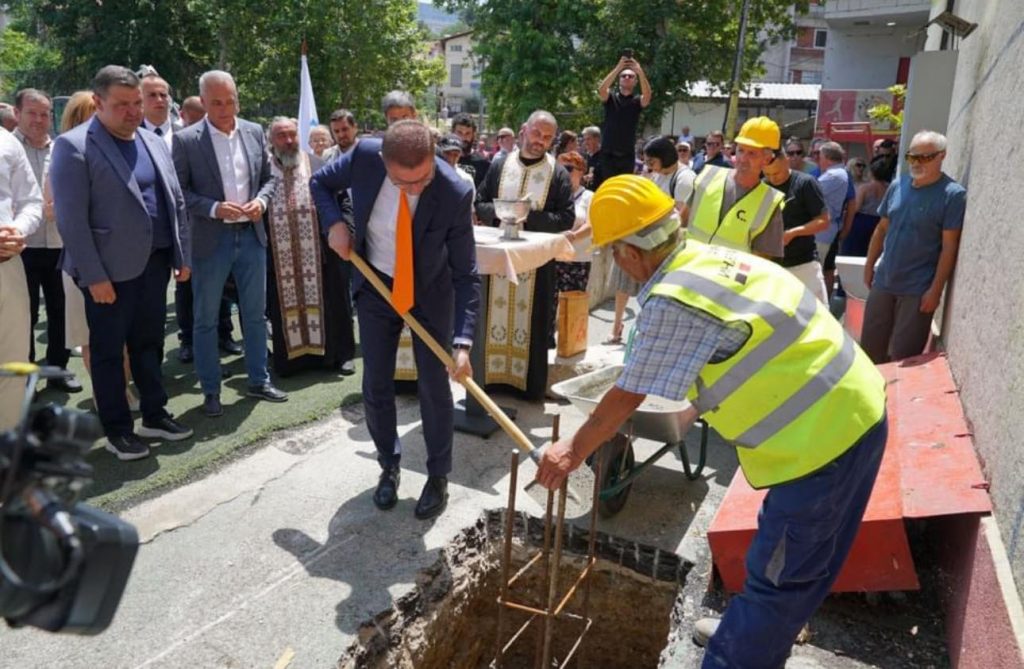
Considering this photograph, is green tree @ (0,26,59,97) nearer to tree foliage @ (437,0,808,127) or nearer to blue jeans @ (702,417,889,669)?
tree foliage @ (437,0,808,127)

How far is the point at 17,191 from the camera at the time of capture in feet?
13.0

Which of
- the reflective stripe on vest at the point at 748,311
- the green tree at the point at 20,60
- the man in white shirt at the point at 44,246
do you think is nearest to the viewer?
the reflective stripe on vest at the point at 748,311

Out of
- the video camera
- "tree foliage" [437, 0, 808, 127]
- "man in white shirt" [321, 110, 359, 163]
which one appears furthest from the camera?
"tree foliage" [437, 0, 808, 127]

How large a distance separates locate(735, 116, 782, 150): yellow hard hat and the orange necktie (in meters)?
2.14

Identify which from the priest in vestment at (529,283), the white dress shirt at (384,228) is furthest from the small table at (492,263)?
the white dress shirt at (384,228)

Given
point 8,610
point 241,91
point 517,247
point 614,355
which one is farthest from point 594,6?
point 8,610

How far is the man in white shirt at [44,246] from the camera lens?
17.2ft

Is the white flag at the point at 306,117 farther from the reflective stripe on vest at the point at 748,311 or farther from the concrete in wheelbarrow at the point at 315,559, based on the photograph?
the reflective stripe on vest at the point at 748,311

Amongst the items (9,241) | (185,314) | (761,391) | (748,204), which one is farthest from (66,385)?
(761,391)

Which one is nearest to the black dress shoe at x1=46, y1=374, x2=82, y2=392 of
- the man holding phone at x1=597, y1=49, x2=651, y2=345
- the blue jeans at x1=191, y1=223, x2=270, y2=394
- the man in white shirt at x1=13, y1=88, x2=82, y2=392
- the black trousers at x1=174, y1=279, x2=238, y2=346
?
the man in white shirt at x1=13, y1=88, x2=82, y2=392

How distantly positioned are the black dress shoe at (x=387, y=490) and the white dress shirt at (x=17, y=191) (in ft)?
6.91

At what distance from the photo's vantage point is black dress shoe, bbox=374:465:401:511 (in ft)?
12.7

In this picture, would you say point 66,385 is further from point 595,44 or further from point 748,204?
point 595,44

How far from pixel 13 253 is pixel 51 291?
202 centimetres
